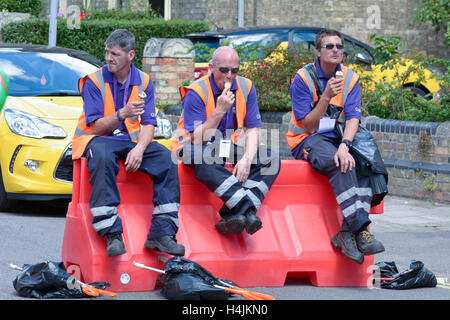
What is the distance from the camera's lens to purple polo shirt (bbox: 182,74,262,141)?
673 centimetres

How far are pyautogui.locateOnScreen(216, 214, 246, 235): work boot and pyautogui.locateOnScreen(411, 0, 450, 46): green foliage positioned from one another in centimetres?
1616

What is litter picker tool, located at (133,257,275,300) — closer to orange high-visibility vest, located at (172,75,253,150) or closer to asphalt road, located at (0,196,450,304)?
asphalt road, located at (0,196,450,304)

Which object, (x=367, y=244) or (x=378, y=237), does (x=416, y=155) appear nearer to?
(x=378, y=237)

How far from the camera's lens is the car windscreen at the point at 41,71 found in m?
9.98

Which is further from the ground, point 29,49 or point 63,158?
point 29,49

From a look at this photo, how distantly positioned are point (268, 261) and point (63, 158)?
320 centimetres

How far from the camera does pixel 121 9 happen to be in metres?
26.0

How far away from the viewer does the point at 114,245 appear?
6109 millimetres

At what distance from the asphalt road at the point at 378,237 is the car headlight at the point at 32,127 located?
2.78 ft

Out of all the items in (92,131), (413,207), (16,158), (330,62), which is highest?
(330,62)

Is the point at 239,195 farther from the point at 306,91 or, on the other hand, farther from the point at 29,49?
the point at 29,49

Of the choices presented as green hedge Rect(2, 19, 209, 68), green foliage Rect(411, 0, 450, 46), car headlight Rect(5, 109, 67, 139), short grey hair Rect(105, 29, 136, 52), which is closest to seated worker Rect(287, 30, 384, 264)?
short grey hair Rect(105, 29, 136, 52)

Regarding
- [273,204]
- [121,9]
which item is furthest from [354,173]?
[121,9]

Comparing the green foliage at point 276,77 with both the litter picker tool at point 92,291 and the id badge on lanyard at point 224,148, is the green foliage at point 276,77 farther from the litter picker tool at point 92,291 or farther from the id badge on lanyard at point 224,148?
the litter picker tool at point 92,291
